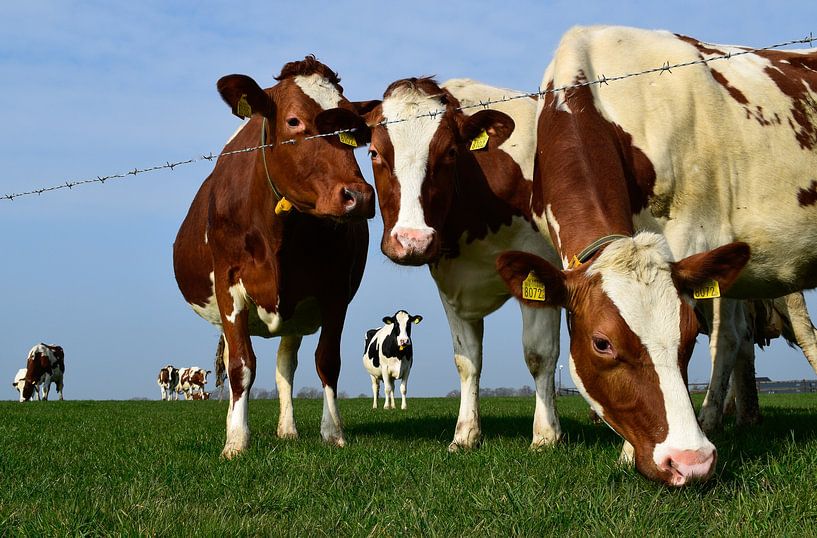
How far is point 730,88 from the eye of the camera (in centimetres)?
681

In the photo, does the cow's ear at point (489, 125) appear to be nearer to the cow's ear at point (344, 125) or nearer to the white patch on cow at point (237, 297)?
the cow's ear at point (344, 125)

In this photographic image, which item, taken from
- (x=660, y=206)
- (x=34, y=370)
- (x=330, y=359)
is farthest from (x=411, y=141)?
(x=34, y=370)

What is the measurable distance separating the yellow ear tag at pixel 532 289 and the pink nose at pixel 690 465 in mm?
1237

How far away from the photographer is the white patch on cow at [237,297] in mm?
7645

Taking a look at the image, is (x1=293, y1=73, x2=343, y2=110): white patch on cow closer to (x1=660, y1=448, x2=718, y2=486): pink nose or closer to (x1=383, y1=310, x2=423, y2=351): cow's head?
(x1=660, y1=448, x2=718, y2=486): pink nose

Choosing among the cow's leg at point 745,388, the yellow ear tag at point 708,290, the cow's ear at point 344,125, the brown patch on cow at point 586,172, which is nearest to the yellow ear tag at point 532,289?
the brown patch on cow at point 586,172

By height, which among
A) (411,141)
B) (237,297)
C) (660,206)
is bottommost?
(237,297)

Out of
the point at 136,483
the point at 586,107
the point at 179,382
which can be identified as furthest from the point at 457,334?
the point at 179,382

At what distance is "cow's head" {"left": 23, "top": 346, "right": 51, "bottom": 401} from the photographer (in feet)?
118

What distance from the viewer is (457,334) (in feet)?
26.4

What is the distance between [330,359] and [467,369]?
1.31 metres

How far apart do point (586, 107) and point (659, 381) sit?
2577 mm

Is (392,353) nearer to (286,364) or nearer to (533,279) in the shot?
(286,364)

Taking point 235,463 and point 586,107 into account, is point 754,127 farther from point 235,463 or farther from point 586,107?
point 235,463
